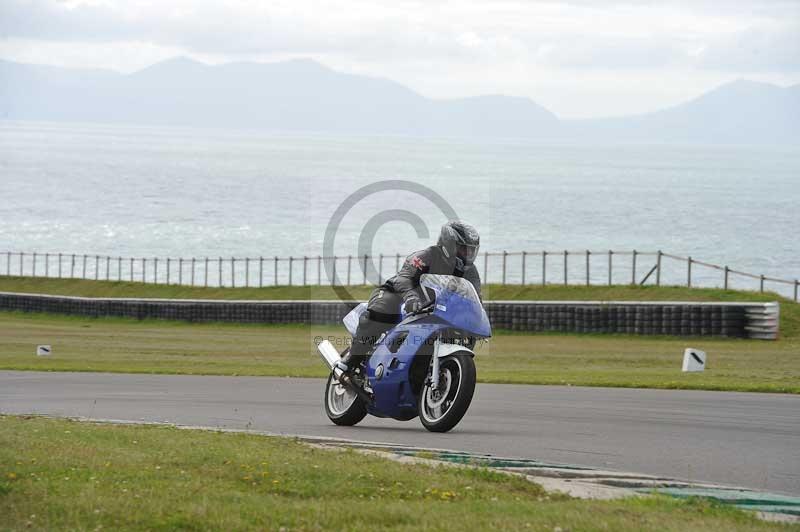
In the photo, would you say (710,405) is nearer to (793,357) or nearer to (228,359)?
(793,357)

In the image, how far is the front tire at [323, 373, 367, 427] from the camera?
13688 millimetres

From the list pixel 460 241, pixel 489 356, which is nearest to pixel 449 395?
pixel 460 241

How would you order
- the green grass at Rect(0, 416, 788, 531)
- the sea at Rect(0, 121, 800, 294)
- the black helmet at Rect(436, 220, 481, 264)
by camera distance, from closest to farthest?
1. the green grass at Rect(0, 416, 788, 531)
2. the black helmet at Rect(436, 220, 481, 264)
3. the sea at Rect(0, 121, 800, 294)

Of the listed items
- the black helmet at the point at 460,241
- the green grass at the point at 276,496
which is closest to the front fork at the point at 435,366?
the black helmet at the point at 460,241

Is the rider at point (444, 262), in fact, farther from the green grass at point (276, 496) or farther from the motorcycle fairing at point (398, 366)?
the green grass at point (276, 496)

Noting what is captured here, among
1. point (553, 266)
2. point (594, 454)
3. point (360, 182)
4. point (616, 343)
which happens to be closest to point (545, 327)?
point (616, 343)

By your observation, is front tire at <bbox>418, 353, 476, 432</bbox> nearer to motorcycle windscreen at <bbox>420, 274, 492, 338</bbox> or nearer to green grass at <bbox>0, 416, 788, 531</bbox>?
motorcycle windscreen at <bbox>420, 274, 492, 338</bbox>

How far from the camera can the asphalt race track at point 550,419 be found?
10.7 meters

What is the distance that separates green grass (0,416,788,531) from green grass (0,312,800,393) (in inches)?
427

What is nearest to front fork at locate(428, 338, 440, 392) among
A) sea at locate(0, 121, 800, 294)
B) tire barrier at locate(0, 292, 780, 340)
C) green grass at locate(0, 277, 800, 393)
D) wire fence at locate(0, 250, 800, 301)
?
green grass at locate(0, 277, 800, 393)

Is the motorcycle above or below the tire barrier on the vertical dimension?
above

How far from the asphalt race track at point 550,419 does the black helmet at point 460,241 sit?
183 cm

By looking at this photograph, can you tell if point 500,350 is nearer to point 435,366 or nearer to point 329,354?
point 329,354

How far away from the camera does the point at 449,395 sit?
12102 mm
